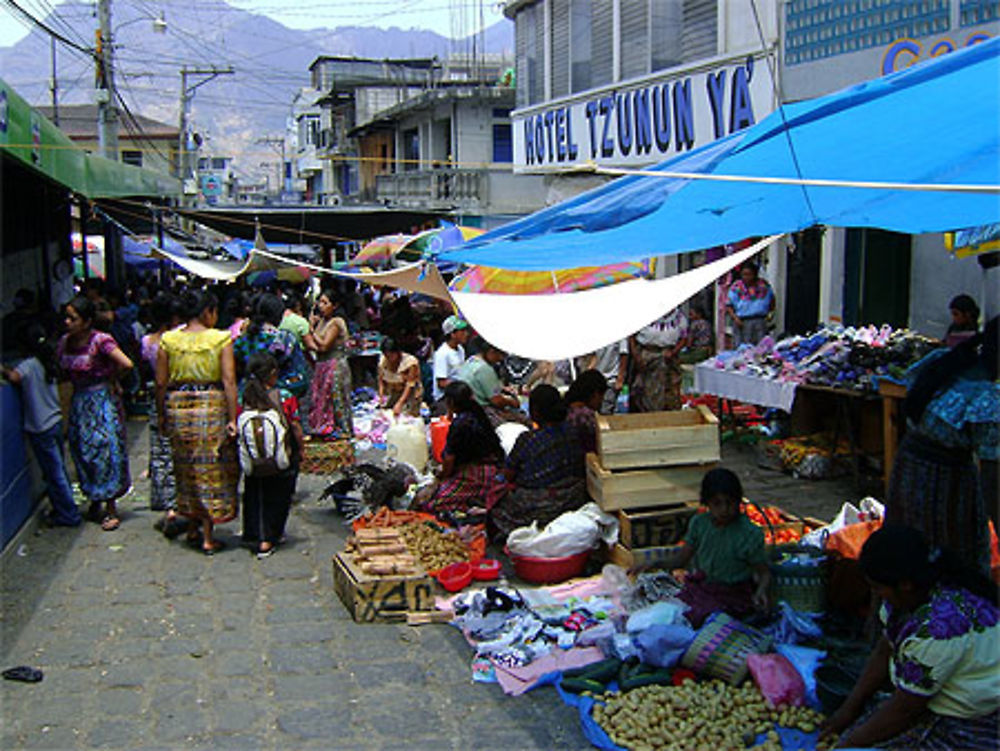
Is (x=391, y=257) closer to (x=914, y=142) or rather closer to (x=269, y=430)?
(x=269, y=430)

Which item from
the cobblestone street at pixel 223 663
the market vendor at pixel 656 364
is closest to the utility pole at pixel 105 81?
the market vendor at pixel 656 364

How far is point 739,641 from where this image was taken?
177 inches

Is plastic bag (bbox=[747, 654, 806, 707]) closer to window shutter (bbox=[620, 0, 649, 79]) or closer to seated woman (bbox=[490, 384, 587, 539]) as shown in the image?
seated woman (bbox=[490, 384, 587, 539])

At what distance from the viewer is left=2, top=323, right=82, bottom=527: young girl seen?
22.7 ft

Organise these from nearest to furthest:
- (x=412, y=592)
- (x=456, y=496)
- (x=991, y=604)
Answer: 1. (x=991, y=604)
2. (x=412, y=592)
3. (x=456, y=496)

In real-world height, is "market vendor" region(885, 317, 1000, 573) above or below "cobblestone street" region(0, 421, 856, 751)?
above

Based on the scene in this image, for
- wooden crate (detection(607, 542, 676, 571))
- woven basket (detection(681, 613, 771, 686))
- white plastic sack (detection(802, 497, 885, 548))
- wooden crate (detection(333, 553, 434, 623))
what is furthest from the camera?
wooden crate (detection(607, 542, 676, 571))

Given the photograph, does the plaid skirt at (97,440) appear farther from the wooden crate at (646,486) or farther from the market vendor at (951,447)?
the market vendor at (951,447)

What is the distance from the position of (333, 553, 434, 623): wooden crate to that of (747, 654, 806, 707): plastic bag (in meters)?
1.93

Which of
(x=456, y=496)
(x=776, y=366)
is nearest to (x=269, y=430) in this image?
(x=456, y=496)

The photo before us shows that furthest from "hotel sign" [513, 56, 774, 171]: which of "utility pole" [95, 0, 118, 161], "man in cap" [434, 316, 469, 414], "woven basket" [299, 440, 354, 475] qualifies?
"utility pole" [95, 0, 118, 161]

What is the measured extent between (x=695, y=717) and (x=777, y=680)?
0.43 m

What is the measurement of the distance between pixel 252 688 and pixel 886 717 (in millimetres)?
2907

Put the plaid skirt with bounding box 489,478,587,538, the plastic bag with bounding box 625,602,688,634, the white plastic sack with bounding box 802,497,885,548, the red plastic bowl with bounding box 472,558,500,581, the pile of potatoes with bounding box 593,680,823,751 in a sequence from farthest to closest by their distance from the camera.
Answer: the plaid skirt with bounding box 489,478,587,538 → the red plastic bowl with bounding box 472,558,500,581 → the white plastic sack with bounding box 802,497,885,548 → the plastic bag with bounding box 625,602,688,634 → the pile of potatoes with bounding box 593,680,823,751
